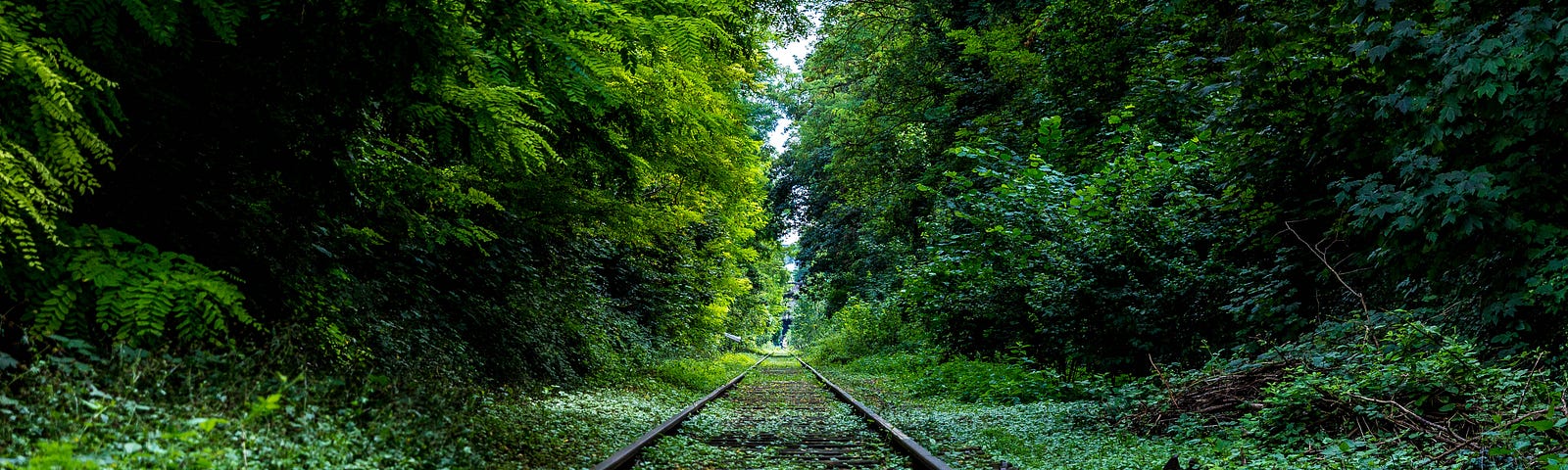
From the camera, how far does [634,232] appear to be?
10.7m

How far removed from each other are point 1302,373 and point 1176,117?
623 cm

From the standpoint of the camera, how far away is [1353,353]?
7074 millimetres

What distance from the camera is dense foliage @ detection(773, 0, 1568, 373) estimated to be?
5188 millimetres

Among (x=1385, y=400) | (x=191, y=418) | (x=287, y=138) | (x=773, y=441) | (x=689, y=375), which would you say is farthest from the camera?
(x=689, y=375)

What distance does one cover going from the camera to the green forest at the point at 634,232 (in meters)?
3.89

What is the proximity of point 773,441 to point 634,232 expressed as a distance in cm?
366

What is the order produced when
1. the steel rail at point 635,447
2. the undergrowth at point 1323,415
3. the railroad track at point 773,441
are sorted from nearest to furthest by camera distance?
the undergrowth at point 1323,415
the steel rail at point 635,447
the railroad track at point 773,441

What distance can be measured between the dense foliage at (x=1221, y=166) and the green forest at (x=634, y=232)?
42mm

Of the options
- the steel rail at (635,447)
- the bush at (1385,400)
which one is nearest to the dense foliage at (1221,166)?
the bush at (1385,400)

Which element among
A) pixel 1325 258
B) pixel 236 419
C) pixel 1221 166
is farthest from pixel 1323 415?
pixel 236 419

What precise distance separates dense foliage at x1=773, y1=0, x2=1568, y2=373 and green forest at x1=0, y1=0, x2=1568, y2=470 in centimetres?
4

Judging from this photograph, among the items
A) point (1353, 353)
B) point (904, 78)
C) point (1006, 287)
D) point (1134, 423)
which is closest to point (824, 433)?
point (1134, 423)

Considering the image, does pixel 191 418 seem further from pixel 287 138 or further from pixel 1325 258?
pixel 1325 258

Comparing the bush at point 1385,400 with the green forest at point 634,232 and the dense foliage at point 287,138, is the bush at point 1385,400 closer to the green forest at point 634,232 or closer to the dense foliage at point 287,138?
the green forest at point 634,232
